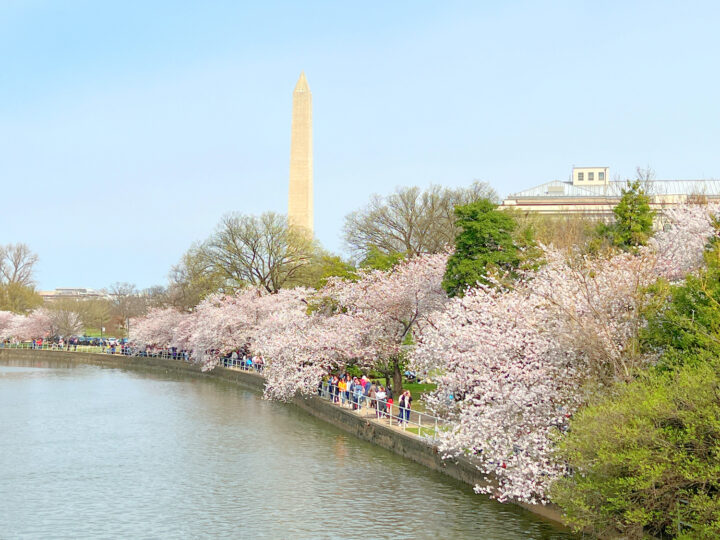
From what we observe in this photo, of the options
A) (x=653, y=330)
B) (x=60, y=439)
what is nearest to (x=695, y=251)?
(x=653, y=330)

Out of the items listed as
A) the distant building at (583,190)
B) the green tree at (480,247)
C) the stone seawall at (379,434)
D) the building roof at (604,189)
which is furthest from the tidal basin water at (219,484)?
the building roof at (604,189)

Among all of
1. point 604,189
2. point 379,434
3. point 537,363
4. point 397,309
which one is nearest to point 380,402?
point 379,434

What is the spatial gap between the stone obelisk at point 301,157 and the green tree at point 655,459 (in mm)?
61914

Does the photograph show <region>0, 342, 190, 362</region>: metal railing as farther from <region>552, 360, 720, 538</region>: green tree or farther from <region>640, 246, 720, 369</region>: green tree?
<region>552, 360, 720, 538</region>: green tree

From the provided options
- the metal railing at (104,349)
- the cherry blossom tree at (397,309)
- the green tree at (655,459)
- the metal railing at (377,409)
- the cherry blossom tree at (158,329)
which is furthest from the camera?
the cherry blossom tree at (158,329)

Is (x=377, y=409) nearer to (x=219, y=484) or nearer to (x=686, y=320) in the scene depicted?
(x=219, y=484)

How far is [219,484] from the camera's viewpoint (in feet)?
94.5

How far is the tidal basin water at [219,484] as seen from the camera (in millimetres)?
23312

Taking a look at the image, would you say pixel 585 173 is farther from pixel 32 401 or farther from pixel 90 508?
pixel 90 508

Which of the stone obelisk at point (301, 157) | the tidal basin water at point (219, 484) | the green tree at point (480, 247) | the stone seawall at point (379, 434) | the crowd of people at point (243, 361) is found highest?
the stone obelisk at point (301, 157)

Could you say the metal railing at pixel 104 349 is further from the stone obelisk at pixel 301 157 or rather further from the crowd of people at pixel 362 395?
the crowd of people at pixel 362 395

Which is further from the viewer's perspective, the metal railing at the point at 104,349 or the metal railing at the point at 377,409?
the metal railing at the point at 104,349

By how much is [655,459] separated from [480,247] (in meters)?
23.7

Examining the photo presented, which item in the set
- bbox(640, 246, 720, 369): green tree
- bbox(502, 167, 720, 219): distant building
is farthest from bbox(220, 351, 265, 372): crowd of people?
bbox(640, 246, 720, 369): green tree
